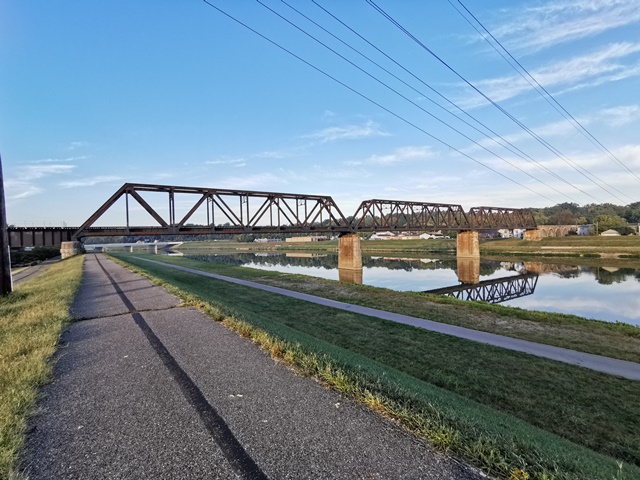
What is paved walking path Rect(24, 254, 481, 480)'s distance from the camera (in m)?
3.39

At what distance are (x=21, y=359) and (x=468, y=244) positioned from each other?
8058 cm

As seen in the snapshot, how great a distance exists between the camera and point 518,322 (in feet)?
50.8

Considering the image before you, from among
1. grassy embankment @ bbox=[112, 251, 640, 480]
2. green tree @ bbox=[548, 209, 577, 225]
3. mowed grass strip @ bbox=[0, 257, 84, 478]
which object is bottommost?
grassy embankment @ bbox=[112, 251, 640, 480]

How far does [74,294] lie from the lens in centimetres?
1619

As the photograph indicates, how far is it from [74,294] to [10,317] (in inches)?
228

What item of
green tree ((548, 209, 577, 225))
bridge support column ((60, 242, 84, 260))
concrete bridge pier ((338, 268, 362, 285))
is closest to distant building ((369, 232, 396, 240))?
green tree ((548, 209, 577, 225))

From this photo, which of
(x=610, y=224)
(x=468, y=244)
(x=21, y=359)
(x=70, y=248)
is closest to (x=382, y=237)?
(x=610, y=224)

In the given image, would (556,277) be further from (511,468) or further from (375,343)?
(511,468)

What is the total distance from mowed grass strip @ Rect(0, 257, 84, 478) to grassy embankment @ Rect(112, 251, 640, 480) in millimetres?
3972

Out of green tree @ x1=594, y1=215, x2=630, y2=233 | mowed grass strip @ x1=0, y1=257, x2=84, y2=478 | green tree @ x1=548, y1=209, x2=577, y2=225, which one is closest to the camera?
mowed grass strip @ x1=0, y1=257, x2=84, y2=478

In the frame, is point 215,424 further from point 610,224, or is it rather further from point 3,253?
point 610,224

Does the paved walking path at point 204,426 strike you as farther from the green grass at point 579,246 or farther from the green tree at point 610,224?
the green tree at point 610,224

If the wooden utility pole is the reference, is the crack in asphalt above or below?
below

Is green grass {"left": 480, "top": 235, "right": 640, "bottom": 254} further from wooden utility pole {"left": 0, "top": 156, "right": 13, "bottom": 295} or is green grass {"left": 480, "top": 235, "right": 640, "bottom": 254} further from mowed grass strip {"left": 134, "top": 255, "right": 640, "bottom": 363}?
wooden utility pole {"left": 0, "top": 156, "right": 13, "bottom": 295}
